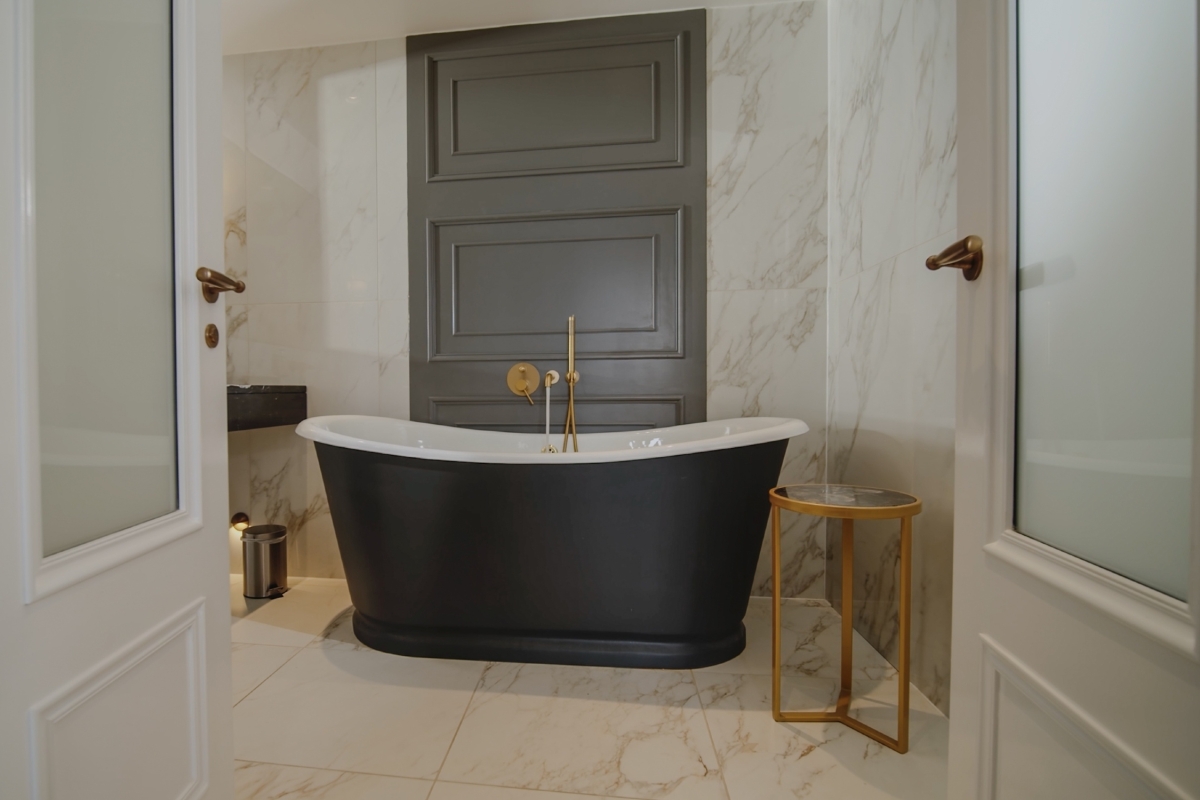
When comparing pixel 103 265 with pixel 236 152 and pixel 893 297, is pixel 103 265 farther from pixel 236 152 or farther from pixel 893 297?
pixel 236 152

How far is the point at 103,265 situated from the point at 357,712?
1141mm

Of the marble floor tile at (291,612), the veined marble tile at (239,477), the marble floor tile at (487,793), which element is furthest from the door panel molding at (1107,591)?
the veined marble tile at (239,477)

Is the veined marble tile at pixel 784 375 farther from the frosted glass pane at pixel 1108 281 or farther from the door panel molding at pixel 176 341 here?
the door panel molding at pixel 176 341

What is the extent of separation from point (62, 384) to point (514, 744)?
1066 millimetres

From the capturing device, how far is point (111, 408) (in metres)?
0.65

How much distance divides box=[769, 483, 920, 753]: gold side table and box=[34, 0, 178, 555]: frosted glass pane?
3.88 feet

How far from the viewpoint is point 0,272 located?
48 cm

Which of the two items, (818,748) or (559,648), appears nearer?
(818,748)

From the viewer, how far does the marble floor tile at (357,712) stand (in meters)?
1.14

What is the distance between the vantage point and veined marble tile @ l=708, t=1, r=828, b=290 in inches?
82.1

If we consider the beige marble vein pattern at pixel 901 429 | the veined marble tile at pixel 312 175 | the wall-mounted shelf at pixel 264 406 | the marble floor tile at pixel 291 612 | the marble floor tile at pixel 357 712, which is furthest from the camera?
the veined marble tile at pixel 312 175

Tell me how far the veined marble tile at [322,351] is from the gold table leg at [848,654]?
70.5 inches

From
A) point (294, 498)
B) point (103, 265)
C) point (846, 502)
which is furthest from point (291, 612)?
point (846, 502)

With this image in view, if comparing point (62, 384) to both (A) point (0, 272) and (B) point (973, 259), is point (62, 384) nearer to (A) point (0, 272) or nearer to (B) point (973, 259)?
(A) point (0, 272)
